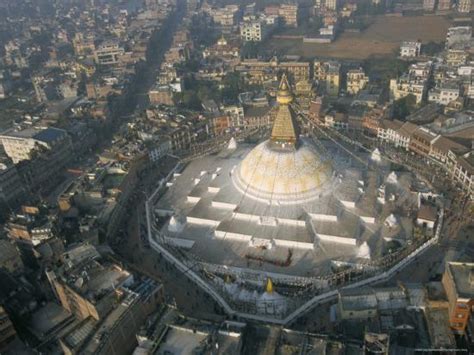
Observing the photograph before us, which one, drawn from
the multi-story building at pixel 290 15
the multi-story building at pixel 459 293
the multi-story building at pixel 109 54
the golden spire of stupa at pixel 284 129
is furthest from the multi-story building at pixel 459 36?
the multi-story building at pixel 459 293

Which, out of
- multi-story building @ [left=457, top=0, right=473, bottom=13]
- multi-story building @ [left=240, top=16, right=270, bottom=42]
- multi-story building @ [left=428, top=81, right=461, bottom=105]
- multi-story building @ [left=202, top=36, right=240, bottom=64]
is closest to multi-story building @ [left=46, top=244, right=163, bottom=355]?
multi-story building @ [left=428, top=81, right=461, bottom=105]

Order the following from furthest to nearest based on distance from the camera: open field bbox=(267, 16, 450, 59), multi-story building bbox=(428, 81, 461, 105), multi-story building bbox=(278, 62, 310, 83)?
1. open field bbox=(267, 16, 450, 59)
2. multi-story building bbox=(278, 62, 310, 83)
3. multi-story building bbox=(428, 81, 461, 105)

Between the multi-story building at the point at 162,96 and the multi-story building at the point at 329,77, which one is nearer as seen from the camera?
the multi-story building at the point at 162,96

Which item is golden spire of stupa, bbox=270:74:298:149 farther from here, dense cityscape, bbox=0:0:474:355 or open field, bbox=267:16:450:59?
open field, bbox=267:16:450:59

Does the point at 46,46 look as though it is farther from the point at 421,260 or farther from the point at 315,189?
the point at 421,260

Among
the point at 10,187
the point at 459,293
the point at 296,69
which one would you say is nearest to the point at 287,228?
the point at 459,293

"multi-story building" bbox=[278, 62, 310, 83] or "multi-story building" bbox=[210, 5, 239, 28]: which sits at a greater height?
"multi-story building" bbox=[210, 5, 239, 28]

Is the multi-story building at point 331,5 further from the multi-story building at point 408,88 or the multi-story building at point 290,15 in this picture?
the multi-story building at point 408,88
